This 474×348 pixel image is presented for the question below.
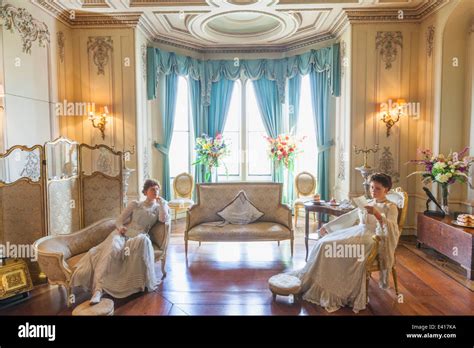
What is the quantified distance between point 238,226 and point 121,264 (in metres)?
1.66

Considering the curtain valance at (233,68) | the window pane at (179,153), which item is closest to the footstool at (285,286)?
the curtain valance at (233,68)

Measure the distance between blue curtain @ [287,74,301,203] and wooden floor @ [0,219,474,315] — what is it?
2.61 metres

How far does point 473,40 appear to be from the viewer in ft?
15.7

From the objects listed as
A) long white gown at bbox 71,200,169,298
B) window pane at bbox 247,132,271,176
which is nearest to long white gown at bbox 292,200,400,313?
long white gown at bbox 71,200,169,298

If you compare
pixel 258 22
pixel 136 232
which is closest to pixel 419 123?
pixel 258 22

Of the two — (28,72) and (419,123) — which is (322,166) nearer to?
(419,123)

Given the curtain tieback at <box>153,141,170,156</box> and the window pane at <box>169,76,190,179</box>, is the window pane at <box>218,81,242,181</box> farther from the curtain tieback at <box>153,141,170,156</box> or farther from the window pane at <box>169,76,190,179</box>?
the curtain tieback at <box>153,141,170,156</box>

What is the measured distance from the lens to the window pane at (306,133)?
7.00m

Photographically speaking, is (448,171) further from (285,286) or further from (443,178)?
(285,286)

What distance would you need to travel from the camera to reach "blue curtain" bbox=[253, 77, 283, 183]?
285 inches

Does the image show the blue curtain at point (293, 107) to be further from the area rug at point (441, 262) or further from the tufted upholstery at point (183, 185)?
the area rug at point (441, 262)

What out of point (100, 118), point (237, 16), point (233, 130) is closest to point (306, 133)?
point (233, 130)

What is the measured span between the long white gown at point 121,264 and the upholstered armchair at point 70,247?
0.14m

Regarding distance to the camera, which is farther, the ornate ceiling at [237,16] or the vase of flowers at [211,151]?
A: the vase of flowers at [211,151]
